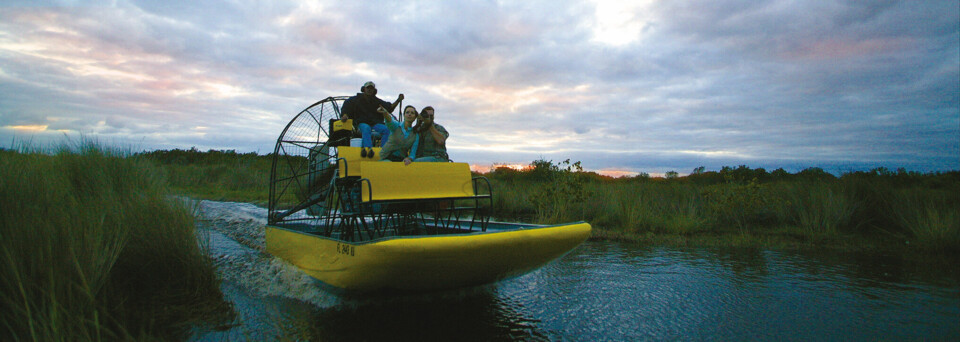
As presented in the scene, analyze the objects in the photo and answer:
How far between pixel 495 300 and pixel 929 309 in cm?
409

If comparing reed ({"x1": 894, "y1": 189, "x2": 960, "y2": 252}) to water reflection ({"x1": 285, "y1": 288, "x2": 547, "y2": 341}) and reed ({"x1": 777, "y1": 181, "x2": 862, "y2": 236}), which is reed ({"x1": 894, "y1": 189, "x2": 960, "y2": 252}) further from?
water reflection ({"x1": 285, "y1": 288, "x2": 547, "y2": 341})

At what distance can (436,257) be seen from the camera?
3.65 metres

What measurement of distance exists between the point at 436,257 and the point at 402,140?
2.20 m

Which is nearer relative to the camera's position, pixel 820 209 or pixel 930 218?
pixel 930 218

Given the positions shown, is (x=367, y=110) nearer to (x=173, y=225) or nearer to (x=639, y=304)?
(x=173, y=225)

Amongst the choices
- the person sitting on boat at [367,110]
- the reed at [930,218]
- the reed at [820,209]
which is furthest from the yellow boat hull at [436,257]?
the reed at [820,209]

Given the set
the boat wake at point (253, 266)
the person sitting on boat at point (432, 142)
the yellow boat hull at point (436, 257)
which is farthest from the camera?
A: the person sitting on boat at point (432, 142)

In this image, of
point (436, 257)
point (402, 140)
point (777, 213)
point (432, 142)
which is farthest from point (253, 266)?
point (777, 213)

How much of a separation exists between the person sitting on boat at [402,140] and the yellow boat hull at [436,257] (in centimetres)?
133

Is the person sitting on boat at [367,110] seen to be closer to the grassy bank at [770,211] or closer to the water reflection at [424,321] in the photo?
the water reflection at [424,321]

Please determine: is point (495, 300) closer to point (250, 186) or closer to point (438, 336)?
point (438, 336)

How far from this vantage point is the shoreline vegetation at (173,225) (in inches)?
126

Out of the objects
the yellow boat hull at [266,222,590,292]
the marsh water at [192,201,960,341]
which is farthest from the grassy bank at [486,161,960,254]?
the yellow boat hull at [266,222,590,292]

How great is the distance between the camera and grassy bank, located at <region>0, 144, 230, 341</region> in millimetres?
2873
